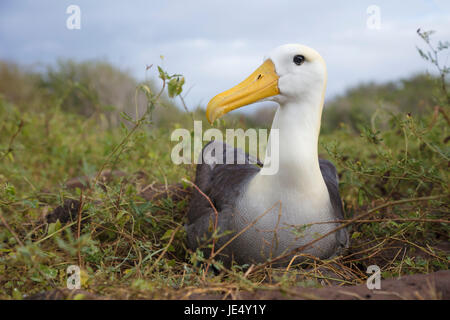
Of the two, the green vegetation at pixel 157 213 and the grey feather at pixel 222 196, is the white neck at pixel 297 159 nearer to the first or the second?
the grey feather at pixel 222 196

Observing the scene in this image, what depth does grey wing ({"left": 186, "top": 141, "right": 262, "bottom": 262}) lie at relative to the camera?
8.34 ft

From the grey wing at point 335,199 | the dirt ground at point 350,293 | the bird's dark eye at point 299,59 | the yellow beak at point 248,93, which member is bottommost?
the dirt ground at point 350,293

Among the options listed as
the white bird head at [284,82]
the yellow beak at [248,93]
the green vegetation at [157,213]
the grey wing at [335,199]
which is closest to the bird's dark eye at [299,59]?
the white bird head at [284,82]

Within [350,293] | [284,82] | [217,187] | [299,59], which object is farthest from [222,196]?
[350,293]

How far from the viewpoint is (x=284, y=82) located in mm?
2334

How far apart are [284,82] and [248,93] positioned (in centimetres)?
22

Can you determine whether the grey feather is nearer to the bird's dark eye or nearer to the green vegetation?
the green vegetation

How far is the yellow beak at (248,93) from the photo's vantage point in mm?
2340

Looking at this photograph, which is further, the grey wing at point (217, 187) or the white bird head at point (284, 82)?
the grey wing at point (217, 187)

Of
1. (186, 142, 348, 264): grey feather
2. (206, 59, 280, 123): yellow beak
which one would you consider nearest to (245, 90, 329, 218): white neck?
(206, 59, 280, 123): yellow beak

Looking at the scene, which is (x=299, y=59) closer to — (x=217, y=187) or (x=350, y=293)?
(x=217, y=187)

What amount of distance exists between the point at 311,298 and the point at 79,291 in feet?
3.17

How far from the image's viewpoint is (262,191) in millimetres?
2357
